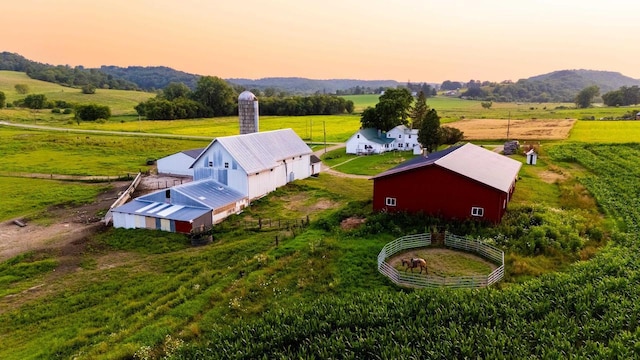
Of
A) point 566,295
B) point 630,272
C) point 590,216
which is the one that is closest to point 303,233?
point 566,295

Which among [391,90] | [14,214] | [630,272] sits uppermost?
[391,90]

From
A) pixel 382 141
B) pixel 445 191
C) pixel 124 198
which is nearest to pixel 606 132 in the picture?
pixel 382 141

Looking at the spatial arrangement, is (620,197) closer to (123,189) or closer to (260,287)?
(260,287)

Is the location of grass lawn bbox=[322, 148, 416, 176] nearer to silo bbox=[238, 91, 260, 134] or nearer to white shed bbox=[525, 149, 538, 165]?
silo bbox=[238, 91, 260, 134]

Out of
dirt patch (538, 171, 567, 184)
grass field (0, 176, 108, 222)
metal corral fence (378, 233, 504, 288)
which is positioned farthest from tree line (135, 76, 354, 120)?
metal corral fence (378, 233, 504, 288)

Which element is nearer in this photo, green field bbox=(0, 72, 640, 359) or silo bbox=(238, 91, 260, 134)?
green field bbox=(0, 72, 640, 359)
